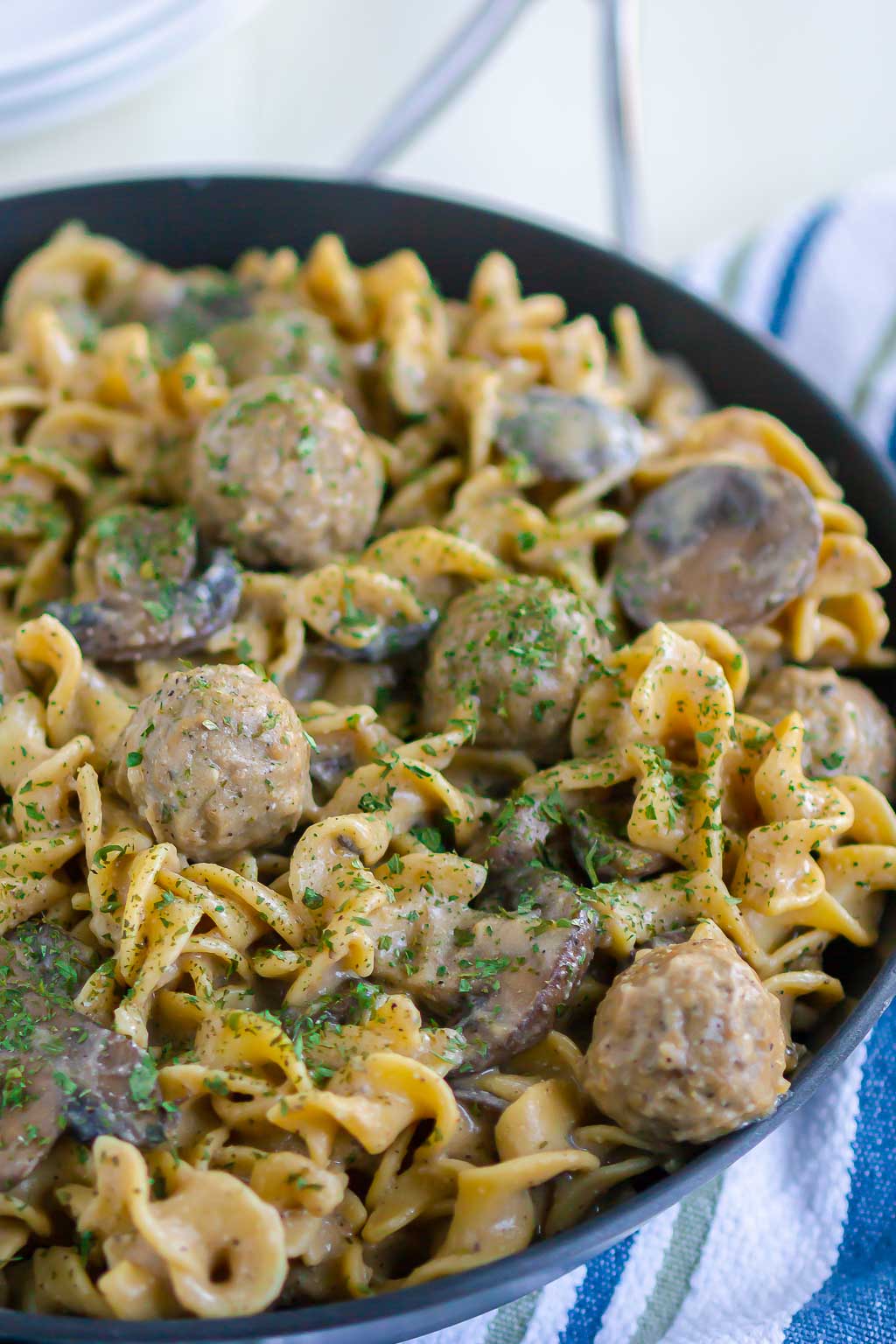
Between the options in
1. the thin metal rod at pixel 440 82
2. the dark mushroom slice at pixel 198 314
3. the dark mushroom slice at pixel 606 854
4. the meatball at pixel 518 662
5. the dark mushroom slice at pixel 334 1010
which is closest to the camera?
the dark mushroom slice at pixel 334 1010

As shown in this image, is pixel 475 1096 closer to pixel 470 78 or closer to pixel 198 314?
pixel 198 314

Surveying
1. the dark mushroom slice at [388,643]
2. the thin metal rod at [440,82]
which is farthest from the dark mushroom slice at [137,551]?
the thin metal rod at [440,82]

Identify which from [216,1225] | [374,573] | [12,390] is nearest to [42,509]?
[12,390]

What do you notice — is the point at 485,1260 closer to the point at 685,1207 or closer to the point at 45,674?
the point at 685,1207

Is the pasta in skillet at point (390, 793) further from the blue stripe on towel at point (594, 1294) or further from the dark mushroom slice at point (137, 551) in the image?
the blue stripe on towel at point (594, 1294)

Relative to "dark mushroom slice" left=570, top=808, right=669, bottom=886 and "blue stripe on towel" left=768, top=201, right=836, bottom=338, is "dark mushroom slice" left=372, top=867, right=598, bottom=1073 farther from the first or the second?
"blue stripe on towel" left=768, top=201, right=836, bottom=338

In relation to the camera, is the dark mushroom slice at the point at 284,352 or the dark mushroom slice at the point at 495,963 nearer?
the dark mushroom slice at the point at 495,963

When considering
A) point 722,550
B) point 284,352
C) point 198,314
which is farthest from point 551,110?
point 722,550
